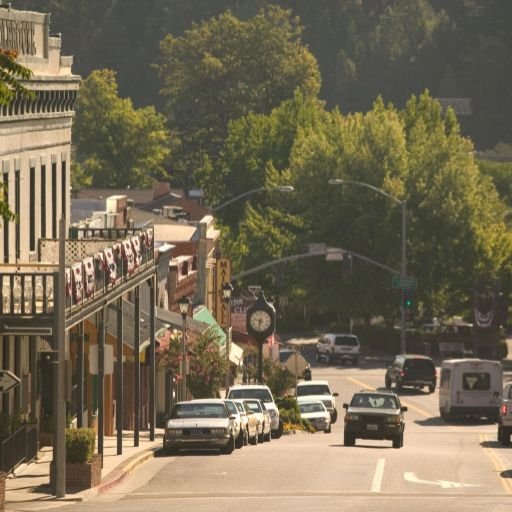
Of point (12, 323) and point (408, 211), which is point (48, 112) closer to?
point (12, 323)

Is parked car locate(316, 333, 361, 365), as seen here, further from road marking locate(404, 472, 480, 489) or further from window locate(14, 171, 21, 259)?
road marking locate(404, 472, 480, 489)

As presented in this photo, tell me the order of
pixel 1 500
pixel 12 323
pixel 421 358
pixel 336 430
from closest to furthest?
1. pixel 1 500
2. pixel 12 323
3. pixel 336 430
4. pixel 421 358

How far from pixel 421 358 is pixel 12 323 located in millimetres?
54668

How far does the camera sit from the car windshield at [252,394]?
62.0m

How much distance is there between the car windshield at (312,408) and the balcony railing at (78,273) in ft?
72.6

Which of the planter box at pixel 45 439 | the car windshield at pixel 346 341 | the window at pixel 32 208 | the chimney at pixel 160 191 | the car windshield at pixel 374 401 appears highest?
the chimney at pixel 160 191

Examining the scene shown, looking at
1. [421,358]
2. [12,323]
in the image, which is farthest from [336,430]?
[12,323]

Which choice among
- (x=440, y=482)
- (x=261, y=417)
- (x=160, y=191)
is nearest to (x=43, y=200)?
(x=261, y=417)

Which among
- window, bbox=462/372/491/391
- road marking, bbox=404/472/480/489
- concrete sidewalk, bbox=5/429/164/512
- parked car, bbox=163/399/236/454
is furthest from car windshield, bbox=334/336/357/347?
road marking, bbox=404/472/480/489

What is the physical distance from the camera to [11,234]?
1821 inches

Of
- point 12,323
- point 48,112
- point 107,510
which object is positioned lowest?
point 107,510

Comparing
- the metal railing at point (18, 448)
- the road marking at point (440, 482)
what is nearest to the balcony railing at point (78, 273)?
the metal railing at point (18, 448)

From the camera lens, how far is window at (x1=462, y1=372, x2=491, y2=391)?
73.9m

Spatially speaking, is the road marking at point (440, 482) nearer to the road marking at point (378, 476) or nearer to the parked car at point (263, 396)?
the road marking at point (378, 476)
